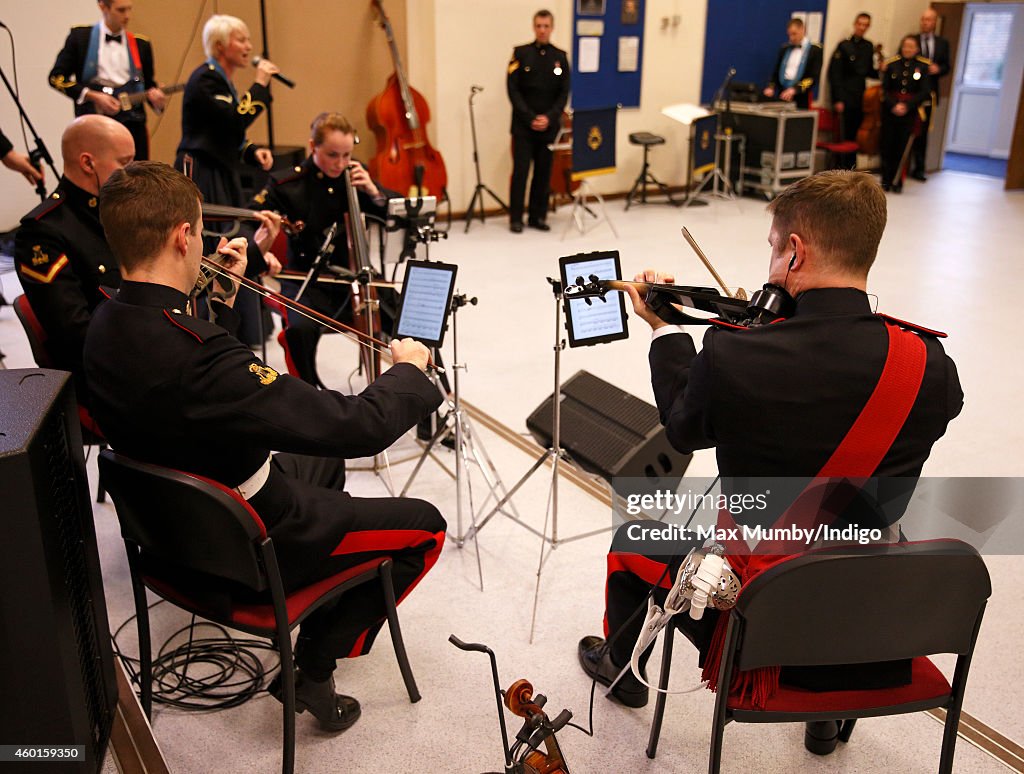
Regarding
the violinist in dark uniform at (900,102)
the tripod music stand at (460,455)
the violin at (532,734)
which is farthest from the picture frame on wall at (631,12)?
the violin at (532,734)

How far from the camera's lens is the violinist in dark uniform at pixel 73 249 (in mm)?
2709

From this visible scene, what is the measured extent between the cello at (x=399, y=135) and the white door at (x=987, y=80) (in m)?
7.35

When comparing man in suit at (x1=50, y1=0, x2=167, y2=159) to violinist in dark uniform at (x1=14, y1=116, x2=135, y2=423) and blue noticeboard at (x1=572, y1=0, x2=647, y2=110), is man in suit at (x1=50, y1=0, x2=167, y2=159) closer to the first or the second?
violinist in dark uniform at (x1=14, y1=116, x2=135, y2=423)

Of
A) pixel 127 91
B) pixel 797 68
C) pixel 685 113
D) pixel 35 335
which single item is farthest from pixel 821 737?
pixel 797 68

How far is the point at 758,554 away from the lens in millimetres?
1712

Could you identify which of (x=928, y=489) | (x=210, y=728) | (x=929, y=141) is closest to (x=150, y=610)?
(x=210, y=728)

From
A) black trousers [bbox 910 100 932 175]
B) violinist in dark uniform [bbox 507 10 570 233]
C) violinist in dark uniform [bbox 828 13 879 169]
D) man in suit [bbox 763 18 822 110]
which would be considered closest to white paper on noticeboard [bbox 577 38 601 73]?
violinist in dark uniform [bbox 507 10 570 233]

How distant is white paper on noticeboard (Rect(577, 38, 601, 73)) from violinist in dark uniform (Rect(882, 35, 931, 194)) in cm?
302

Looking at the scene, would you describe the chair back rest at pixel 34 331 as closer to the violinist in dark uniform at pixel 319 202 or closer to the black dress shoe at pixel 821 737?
the violinist in dark uniform at pixel 319 202

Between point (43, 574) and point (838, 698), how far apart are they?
55.3 inches

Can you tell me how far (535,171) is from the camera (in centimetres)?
723

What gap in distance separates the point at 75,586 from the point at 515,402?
249cm

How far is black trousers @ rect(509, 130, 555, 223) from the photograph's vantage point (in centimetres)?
707

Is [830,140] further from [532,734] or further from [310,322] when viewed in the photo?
[532,734]
